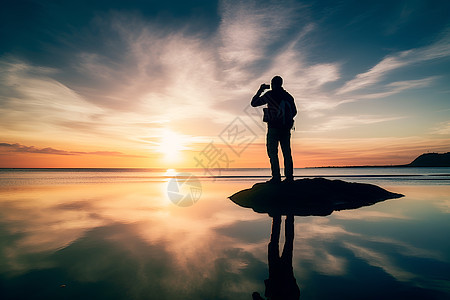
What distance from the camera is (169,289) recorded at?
8.82ft

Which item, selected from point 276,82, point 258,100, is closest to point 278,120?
point 258,100

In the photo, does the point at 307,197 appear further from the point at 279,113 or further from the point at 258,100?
the point at 258,100

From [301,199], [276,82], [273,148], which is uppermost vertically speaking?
Result: [276,82]

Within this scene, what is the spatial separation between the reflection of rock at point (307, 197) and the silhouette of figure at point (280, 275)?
12.3 feet

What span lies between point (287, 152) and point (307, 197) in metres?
2.49

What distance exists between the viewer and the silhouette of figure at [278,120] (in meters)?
10.7

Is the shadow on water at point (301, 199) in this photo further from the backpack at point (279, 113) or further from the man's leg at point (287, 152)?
the backpack at point (279, 113)

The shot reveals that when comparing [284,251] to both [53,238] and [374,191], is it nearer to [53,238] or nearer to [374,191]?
[53,238]

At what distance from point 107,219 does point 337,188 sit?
10018 mm

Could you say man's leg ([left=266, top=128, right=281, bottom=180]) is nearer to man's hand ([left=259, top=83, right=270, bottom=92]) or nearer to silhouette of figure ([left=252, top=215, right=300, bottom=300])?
man's hand ([left=259, top=83, right=270, bottom=92])

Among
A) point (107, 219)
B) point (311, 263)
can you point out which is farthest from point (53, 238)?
point (311, 263)

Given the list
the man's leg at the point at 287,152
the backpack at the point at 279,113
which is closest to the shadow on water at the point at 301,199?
the man's leg at the point at 287,152

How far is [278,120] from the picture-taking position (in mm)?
10695

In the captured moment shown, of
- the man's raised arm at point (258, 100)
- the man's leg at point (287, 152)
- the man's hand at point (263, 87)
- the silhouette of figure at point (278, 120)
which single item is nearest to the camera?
the man's hand at point (263, 87)
